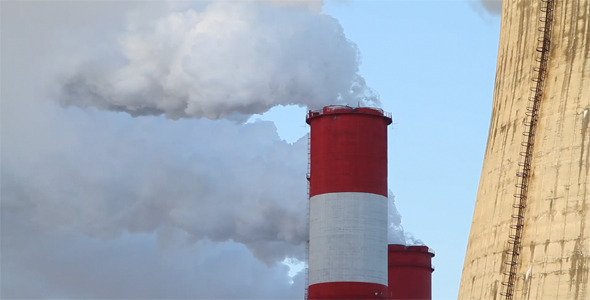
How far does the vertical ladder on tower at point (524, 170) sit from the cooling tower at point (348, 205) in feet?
66.2

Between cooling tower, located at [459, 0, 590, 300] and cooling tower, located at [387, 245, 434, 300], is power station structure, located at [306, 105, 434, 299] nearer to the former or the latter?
cooling tower, located at [387, 245, 434, 300]

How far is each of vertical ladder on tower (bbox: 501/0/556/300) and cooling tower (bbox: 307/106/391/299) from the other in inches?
794

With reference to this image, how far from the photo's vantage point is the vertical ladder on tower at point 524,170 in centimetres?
1931

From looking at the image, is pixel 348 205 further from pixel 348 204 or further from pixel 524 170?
pixel 524 170

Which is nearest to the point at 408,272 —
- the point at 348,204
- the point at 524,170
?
the point at 348,204

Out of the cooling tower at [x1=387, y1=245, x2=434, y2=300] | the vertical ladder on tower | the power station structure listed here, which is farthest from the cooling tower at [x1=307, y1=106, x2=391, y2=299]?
the vertical ladder on tower

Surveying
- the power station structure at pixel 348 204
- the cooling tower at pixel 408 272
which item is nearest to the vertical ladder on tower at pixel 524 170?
the power station structure at pixel 348 204

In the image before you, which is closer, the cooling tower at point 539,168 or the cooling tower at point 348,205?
the cooling tower at point 539,168

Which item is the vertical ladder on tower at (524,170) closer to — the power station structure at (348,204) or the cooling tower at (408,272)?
the power station structure at (348,204)

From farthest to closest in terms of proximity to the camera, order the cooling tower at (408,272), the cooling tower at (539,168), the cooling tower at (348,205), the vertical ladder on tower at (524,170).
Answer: the cooling tower at (408,272), the cooling tower at (348,205), the vertical ladder on tower at (524,170), the cooling tower at (539,168)

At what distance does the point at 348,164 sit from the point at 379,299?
14.9ft

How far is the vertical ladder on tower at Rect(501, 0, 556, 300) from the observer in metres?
19.3

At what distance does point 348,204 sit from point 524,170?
21.4 metres

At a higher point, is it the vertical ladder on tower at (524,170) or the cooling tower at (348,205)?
the cooling tower at (348,205)
